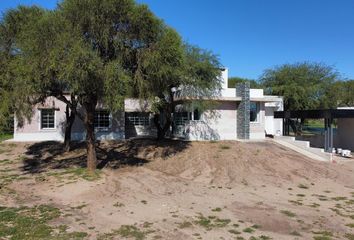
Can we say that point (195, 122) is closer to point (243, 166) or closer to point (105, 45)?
point (243, 166)

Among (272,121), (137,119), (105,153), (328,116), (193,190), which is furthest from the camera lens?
(272,121)

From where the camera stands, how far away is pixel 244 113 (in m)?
26.5

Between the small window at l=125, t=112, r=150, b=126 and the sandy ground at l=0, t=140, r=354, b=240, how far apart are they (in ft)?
21.7

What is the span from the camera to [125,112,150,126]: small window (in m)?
30.9

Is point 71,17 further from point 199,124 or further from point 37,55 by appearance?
point 199,124

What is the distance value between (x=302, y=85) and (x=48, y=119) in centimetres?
2504

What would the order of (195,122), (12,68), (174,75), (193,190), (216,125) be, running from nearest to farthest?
(193,190) < (12,68) < (174,75) < (195,122) < (216,125)

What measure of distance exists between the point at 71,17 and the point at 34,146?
43.9 ft

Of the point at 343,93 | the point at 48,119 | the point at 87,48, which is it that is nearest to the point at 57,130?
the point at 48,119

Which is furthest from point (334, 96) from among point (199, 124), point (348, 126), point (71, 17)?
point (71, 17)

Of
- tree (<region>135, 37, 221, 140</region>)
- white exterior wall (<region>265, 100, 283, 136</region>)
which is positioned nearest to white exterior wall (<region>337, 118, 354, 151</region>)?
white exterior wall (<region>265, 100, 283, 136</region>)

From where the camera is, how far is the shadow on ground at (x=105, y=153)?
19.3m

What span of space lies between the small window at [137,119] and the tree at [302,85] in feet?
48.3

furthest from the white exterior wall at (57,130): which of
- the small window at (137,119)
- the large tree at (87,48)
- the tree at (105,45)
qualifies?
the large tree at (87,48)
